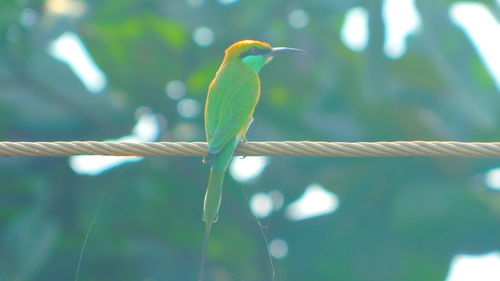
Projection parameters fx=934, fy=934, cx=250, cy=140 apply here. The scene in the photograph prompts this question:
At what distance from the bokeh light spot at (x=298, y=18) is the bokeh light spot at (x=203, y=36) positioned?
0.85 meters

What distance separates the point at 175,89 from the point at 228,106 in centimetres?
569

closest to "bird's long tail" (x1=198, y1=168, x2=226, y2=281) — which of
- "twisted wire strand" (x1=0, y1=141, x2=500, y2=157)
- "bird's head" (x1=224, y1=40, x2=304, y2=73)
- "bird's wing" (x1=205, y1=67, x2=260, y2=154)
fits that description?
"bird's wing" (x1=205, y1=67, x2=260, y2=154)

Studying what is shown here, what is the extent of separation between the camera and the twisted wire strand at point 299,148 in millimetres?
3049

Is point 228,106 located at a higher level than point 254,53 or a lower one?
lower

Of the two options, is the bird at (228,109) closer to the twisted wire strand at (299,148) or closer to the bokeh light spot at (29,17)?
the twisted wire strand at (299,148)

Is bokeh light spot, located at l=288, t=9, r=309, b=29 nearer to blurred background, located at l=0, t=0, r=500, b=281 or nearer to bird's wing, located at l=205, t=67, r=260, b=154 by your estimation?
blurred background, located at l=0, t=0, r=500, b=281

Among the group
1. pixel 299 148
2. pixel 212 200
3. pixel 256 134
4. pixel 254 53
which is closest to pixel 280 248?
pixel 256 134

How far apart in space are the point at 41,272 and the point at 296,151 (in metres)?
5.77

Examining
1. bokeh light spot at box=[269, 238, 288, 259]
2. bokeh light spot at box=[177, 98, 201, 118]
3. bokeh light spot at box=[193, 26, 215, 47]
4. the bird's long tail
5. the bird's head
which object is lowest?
the bird's long tail

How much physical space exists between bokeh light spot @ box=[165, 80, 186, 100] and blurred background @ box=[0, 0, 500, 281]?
0.06 feet

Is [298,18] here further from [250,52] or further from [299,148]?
[299,148]

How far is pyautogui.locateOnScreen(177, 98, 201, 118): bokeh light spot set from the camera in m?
9.22

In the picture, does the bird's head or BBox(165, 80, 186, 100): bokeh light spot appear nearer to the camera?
the bird's head

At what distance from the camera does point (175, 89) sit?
31.3 feet
